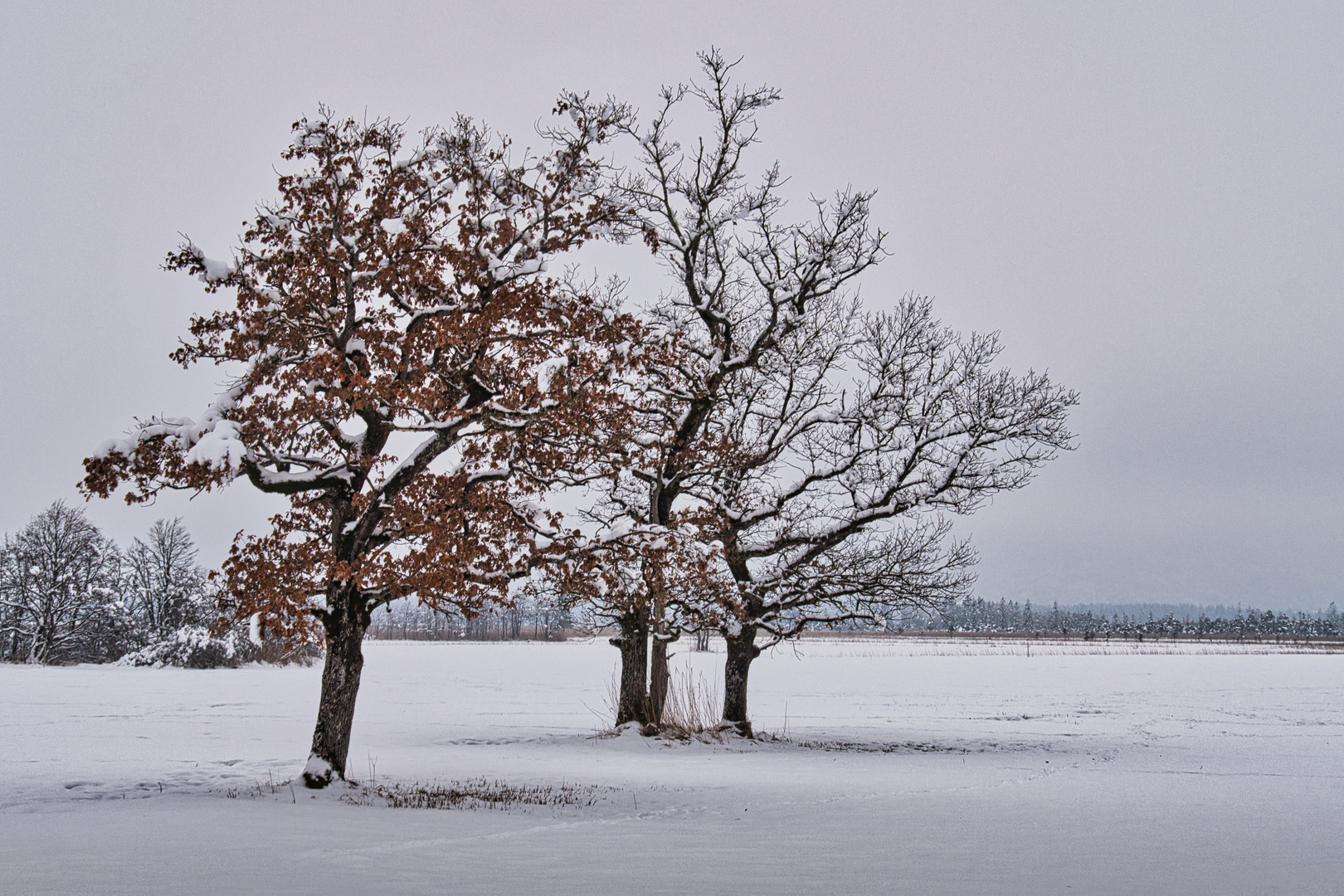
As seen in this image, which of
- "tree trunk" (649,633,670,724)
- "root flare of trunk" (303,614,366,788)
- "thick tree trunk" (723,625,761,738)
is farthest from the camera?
"thick tree trunk" (723,625,761,738)

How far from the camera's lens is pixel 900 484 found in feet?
61.9

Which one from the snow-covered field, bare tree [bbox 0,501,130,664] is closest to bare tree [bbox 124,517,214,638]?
bare tree [bbox 0,501,130,664]

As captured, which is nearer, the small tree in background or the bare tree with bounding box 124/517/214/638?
the small tree in background

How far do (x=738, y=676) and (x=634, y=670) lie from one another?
2444mm

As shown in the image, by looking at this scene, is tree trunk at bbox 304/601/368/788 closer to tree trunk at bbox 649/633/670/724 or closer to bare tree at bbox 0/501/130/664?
tree trunk at bbox 649/633/670/724

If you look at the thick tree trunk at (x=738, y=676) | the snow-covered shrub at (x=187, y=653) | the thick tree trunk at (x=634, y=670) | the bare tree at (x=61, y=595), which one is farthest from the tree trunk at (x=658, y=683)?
the bare tree at (x=61, y=595)

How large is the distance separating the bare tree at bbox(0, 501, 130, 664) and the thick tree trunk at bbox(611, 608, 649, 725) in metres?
38.9

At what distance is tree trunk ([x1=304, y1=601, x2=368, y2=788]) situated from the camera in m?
11.1

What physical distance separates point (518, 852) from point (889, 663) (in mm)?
49541

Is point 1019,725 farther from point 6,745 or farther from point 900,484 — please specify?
point 6,745

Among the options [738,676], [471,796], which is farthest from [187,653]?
[471,796]

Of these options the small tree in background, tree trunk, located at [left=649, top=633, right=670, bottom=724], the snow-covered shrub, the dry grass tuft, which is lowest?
the snow-covered shrub

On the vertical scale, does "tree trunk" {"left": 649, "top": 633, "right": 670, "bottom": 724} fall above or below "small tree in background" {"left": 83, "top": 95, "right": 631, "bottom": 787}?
below

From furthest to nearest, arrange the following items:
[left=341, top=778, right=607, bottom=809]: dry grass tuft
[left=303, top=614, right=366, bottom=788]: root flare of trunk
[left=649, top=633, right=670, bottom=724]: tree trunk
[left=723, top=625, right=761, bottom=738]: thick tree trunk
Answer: [left=723, top=625, right=761, bottom=738]: thick tree trunk, [left=649, top=633, right=670, bottom=724]: tree trunk, [left=303, top=614, right=366, bottom=788]: root flare of trunk, [left=341, top=778, right=607, bottom=809]: dry grass tuft
